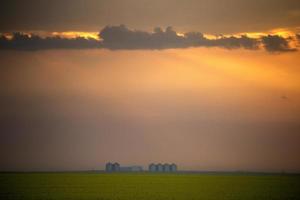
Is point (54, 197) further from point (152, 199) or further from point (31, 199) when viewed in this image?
point (152, 199)

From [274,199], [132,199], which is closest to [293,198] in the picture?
[274,199]

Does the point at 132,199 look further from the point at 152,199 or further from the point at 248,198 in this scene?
the point at 248,198

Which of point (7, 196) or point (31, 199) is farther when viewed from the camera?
point (7, 196)

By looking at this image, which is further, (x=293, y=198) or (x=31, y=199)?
(x=293, y=198)

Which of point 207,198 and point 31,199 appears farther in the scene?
point 207,198

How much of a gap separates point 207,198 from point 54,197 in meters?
10.8

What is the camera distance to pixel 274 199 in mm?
43594

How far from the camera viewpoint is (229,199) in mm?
43750

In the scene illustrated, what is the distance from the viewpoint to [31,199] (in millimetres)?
→ 41656

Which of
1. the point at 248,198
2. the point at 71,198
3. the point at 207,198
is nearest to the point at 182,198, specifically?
the point at 207,198

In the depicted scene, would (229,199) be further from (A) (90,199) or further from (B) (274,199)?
(A) (90,199)

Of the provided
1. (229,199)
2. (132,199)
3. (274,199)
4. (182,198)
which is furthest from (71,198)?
(274,199)

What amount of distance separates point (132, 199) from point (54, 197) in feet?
19.1

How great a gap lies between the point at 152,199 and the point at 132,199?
1396 mm
